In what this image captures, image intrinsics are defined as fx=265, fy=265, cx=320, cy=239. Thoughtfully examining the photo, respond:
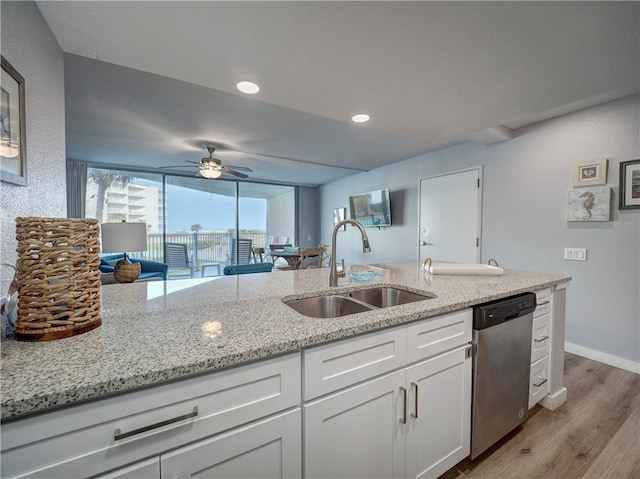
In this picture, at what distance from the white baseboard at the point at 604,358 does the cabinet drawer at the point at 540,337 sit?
4.30ft

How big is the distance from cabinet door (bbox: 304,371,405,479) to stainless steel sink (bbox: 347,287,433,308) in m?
0.53

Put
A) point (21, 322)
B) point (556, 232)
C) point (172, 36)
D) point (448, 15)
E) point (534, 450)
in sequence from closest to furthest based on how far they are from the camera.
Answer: point (21, 322), point (448, 15), point (172, 36), point (534, 450), point (556, 232)

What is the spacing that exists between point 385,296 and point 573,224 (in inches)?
90.9

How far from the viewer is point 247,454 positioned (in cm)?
76

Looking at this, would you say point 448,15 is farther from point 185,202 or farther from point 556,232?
point 185,202

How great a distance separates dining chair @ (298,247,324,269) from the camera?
14.8 ft

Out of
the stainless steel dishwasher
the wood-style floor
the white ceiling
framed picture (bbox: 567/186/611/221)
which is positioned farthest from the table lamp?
framed picture (bbox: 567/186/611/221)

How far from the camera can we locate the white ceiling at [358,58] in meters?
1.19

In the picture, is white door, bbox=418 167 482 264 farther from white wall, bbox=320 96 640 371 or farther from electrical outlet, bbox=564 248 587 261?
electrical outlet, bbox=564 248 587 261

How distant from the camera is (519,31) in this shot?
1278mm

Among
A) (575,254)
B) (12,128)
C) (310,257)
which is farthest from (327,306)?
(310,257)

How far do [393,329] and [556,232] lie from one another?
2707 millimetres

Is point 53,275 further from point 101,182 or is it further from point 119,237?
point 101,182

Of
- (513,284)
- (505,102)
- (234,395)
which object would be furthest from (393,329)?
(505,102)
